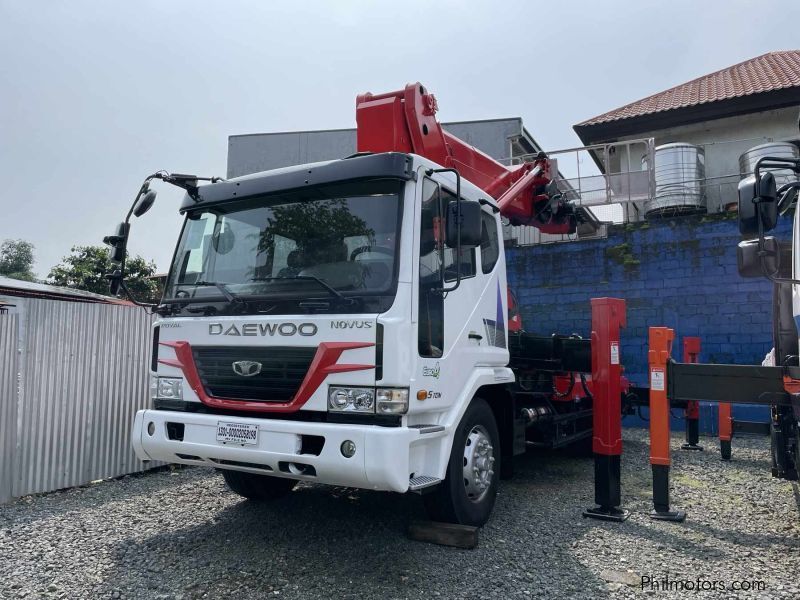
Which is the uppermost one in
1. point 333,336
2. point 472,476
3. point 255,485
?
point 333,336

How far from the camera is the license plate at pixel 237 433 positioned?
3777mm

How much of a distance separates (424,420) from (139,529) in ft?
8.27

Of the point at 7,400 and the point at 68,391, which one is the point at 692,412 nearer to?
the point at 68,391

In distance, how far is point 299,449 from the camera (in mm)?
3645

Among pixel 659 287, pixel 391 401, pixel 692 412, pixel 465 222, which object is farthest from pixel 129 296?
pixel 659 287

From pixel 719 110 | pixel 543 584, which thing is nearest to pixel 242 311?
pixel 543 584

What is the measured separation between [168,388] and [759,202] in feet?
13.6

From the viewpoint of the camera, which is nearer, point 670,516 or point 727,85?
point 670,516

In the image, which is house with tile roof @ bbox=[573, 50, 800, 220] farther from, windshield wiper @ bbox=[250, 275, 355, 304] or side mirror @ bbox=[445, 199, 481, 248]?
windshield wiper @ bbox=[250, 275, 355, 304]

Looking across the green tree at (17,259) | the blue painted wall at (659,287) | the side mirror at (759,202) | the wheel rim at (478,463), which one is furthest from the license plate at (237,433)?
the green tree at (17,259)

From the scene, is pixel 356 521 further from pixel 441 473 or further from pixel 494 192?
pixel 494 192

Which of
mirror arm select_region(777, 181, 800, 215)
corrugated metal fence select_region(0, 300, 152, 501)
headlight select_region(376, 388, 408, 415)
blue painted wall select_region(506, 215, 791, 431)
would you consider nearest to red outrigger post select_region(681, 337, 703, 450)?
blue painted wall select_region(506, 215, 791, 431)

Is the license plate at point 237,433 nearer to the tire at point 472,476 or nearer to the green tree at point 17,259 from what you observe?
the tire at point 472,476

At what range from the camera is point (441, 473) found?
13.0 feet
